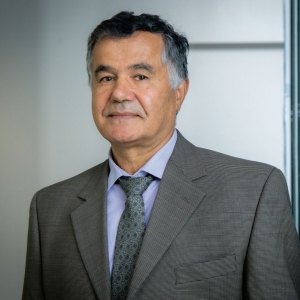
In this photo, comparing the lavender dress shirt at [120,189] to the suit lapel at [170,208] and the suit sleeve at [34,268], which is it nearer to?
the suit lapel at [170,208]

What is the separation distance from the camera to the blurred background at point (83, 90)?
246 cm

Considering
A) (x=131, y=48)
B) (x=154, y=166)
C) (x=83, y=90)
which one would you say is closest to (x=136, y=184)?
(x=154, y=166)

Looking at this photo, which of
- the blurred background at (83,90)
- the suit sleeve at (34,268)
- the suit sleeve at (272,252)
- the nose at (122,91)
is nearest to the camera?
the suit sleeve at (272,252)

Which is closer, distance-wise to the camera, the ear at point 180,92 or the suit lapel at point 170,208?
the suit lapel at point 170,208

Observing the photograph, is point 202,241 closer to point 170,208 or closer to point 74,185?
point 170,208

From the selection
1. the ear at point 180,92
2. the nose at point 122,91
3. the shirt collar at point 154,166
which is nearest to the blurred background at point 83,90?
the ear at point 180,92

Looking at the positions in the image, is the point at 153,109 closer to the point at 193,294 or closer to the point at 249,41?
the point at 193,294

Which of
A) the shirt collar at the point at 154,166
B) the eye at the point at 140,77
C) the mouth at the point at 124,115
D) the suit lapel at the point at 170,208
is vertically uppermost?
the eye at the point at 140,77

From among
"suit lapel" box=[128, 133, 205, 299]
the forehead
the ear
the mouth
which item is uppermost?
the forehead

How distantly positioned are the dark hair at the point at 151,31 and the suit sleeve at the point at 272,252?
1.77ft

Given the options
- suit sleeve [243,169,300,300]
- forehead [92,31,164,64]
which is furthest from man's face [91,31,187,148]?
suit sleeve [243,169,300,300]

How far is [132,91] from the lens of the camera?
6.06 feet

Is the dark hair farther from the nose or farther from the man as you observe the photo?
the nose

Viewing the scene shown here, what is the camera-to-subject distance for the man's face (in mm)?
1832
